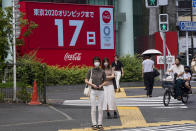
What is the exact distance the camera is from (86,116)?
48.0 feet

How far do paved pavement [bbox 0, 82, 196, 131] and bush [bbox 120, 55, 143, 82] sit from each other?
8525 millimetres

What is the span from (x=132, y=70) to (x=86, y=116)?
14645mm

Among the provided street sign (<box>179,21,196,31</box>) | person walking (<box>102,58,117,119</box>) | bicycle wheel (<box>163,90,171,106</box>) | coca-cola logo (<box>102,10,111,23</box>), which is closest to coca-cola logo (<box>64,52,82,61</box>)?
coca-cola logo (<box>102,10,111,23</box>)

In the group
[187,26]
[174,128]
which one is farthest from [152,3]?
[174,128]

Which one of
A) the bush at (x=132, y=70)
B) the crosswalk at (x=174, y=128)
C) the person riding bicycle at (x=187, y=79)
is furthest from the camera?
the bush at (x=132, y=70)

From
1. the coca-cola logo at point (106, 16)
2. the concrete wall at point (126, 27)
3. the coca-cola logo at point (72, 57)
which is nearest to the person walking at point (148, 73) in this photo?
the coca-cola logo at point (72, 57)

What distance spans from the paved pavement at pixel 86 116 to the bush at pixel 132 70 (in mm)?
8525

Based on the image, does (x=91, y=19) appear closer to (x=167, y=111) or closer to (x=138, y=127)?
(x=167, y=111)

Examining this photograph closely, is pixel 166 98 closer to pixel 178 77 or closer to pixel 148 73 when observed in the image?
pixel 178 77

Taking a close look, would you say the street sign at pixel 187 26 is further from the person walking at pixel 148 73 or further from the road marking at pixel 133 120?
the road marking at pixel 133 120

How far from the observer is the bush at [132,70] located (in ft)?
94.4

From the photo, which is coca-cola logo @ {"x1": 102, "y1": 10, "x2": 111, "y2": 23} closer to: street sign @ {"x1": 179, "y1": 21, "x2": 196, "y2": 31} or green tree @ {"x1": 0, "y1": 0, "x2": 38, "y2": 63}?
green tree @ {"x1": 0, "y1": 0, "x2": 38, "y2": 63}

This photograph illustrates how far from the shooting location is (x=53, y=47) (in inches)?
1113

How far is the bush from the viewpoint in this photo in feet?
94.4
